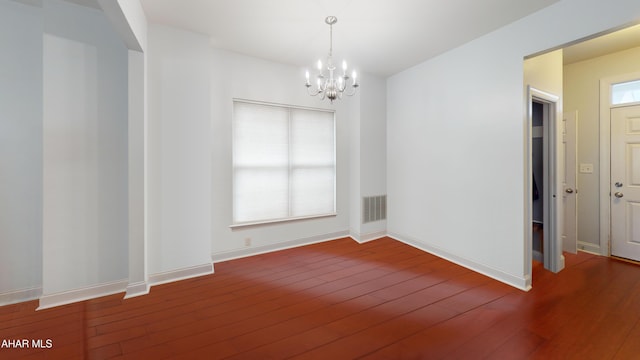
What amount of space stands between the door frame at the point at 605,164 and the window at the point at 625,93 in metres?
0.06

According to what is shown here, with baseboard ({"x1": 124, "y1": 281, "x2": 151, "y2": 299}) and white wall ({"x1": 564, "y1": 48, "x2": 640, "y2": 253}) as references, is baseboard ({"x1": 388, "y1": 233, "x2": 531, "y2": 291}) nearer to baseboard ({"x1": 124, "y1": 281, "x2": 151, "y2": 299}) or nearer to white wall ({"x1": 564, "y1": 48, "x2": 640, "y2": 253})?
white wall ({"x1": 564, "y1": 48, "x2": 640, "y2": 253})

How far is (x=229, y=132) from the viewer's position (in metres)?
3.64

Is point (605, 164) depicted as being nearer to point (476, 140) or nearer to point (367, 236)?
point (476, 140)

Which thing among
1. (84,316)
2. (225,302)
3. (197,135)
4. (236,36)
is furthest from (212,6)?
(84,316)

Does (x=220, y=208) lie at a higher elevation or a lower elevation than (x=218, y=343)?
higher

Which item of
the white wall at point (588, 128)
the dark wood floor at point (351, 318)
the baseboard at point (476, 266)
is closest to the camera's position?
the dark wood floor at point (351, 318)

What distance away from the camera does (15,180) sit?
2494 millimetres

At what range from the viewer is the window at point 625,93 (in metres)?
3.50

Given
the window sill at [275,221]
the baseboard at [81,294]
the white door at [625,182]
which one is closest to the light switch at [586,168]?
the white door at [625,182]

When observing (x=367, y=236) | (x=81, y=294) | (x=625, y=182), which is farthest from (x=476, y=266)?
(x=81, y=294)

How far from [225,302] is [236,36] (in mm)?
3110

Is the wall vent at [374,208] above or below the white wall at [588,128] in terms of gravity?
below

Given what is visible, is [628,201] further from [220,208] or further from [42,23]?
[42,23]

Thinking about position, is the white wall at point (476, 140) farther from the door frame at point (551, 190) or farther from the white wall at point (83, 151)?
the white wall at point (83, 151)
